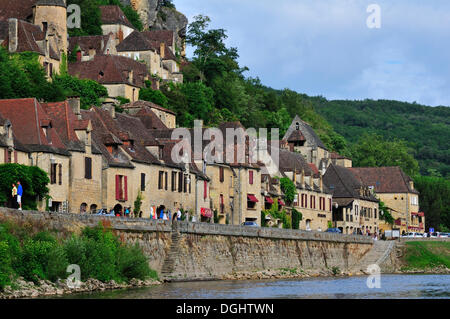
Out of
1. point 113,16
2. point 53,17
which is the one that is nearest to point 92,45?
point 53,17

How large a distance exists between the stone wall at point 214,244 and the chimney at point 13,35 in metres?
32.4

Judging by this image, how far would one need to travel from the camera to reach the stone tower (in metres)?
94.9

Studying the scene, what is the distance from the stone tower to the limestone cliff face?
36146 millimetres

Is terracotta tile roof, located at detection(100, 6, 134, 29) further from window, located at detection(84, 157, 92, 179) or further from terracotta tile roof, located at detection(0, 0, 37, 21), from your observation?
window, located at detection(84, 157, 92, 179)

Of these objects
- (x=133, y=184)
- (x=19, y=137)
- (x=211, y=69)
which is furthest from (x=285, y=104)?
(x=19, y=137)

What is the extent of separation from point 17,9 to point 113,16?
778 inches

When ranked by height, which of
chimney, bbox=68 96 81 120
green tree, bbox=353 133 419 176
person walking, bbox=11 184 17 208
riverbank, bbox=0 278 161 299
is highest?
green tree, bbox=353 133 419 176

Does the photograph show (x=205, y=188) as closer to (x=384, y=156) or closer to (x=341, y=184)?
(x=341, y=184)

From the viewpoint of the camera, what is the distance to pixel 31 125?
2306 inches

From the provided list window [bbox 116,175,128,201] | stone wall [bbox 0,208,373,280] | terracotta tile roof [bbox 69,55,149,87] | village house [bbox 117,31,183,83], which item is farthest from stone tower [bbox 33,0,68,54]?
stone wall [bbox 0,208,373,280]

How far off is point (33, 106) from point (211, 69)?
68.2 m

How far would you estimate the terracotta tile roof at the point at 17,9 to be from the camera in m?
98.7

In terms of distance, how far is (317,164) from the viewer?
11369cm

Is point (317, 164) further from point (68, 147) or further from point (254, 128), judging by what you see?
point (68, 147)
